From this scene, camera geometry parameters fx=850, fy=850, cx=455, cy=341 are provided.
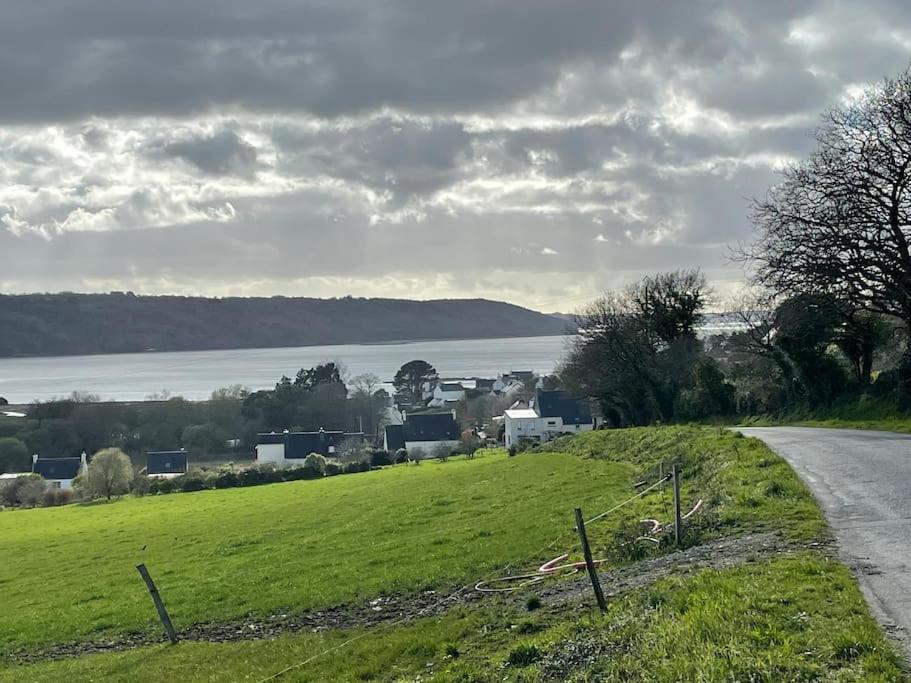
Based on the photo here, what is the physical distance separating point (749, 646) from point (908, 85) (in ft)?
94.8

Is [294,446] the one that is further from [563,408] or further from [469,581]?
[469,581]

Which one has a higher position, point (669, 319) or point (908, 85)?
point (908, 85)

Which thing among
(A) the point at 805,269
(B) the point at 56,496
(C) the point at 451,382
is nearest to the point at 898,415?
(A) the point at 805,269

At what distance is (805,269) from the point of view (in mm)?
33188

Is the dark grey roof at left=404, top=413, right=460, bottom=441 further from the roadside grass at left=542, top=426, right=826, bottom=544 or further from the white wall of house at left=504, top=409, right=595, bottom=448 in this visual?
the roadside grass at left=542, top=426, right=826, bottom=544

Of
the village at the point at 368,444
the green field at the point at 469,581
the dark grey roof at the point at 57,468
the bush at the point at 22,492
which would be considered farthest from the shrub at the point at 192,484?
the dark grey roof at the point at 57,468

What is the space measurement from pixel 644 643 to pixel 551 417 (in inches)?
3240

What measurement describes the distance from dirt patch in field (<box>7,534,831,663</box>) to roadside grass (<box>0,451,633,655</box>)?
0.49m

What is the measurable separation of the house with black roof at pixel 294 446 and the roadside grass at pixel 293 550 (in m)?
48.8

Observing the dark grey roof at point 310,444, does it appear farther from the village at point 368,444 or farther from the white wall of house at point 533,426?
the white wall of house at point 533,426

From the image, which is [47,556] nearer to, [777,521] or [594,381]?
[777,521]

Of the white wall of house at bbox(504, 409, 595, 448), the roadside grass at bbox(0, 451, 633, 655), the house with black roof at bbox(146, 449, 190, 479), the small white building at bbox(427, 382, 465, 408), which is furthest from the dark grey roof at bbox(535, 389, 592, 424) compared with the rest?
the roadside grass at bbox(0, 451, 633, 655)

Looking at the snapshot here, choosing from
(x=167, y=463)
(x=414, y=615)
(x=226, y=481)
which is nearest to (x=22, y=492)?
(x=226, y=481)

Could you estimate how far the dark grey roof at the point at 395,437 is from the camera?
95438mm
